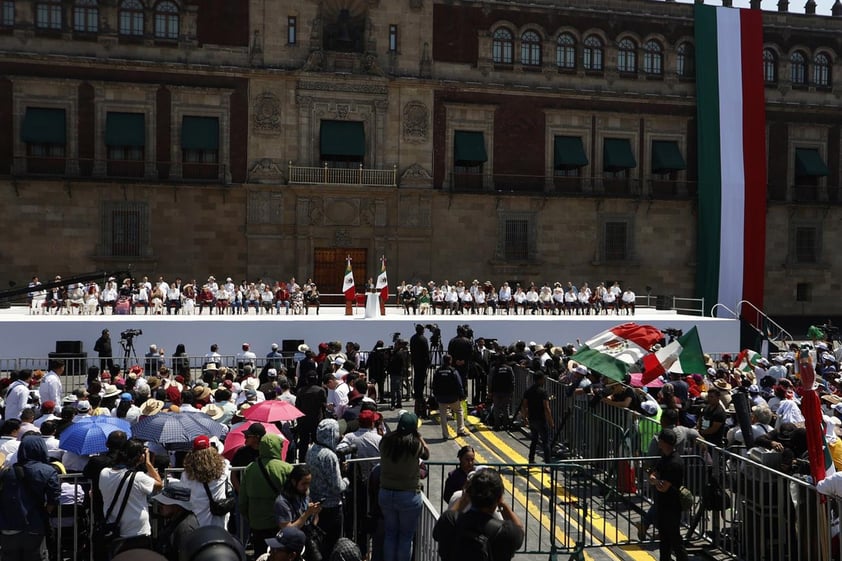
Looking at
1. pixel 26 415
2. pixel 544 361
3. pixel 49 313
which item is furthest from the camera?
pixel 49 313

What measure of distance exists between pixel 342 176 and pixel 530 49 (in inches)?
427

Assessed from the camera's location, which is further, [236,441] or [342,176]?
[342,176]

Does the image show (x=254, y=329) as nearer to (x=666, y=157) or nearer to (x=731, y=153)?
(x=666, y=157)

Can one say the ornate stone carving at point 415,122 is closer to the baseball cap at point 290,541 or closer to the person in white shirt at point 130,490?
the person in white shirt at point 130,490

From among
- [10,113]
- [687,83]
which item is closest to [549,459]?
[10,113]

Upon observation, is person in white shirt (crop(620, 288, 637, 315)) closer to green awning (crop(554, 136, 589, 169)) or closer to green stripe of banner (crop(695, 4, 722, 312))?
green awning (crop(554, 136, 589, 169))

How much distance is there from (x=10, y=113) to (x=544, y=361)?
83.3ft

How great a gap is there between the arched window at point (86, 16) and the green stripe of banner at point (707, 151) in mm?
26975

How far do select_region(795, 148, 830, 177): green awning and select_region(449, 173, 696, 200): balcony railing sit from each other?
18.9 ft

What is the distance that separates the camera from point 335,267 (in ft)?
114

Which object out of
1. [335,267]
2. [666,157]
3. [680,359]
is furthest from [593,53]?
[680,359]

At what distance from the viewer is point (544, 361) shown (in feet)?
55.3

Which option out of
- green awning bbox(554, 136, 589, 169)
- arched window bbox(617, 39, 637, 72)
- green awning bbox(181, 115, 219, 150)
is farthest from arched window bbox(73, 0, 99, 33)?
arched window bbox(617, 39, 637, 72)

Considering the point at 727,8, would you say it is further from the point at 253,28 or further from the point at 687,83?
the point at 253,28
